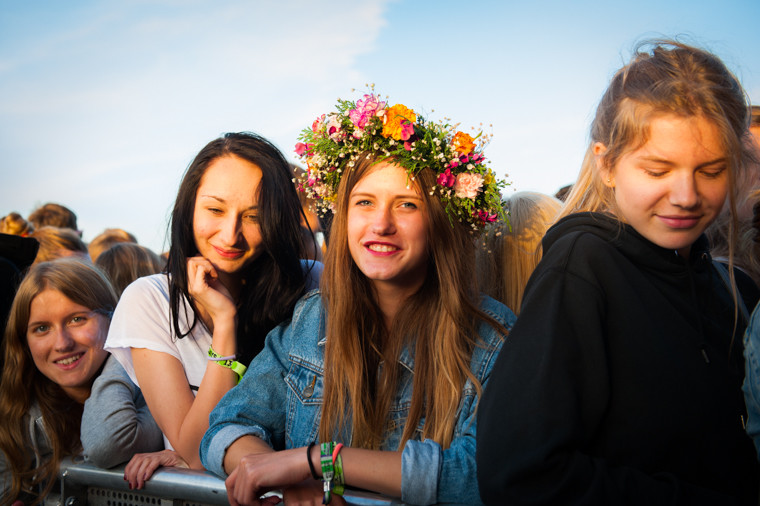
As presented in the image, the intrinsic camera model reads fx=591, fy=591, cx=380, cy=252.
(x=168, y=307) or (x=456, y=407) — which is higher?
(x=168, y=307)

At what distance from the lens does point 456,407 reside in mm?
2287

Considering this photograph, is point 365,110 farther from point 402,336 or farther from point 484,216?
point 402,336

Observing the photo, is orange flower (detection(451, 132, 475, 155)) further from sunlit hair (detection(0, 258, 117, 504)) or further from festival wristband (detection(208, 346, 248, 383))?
sunlit hair (detection(0, 258, 117, 504))

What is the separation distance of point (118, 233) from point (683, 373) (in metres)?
7.31

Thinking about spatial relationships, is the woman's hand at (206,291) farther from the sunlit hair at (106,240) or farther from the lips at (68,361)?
the sunlit hair at (106,240)

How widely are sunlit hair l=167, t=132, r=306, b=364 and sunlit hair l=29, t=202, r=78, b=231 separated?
5275mm

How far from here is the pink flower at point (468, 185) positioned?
8.02 ft

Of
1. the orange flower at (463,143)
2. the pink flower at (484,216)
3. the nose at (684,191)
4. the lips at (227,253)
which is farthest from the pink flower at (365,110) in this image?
the nose at (684,191)

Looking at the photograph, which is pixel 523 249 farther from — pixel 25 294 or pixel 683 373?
pixel 25 294

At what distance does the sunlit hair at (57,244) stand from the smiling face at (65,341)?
2.71 metres

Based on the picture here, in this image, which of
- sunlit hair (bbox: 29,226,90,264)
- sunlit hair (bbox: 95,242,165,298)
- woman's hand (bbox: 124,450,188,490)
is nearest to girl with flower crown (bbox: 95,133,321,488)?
woman's hand (bbox: 124,450,188,490)

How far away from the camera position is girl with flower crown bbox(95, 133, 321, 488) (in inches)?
113

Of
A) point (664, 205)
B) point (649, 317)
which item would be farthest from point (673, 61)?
point (649, 317)

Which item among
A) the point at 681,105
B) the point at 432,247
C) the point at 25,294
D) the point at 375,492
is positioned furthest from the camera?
the point at 25,294
